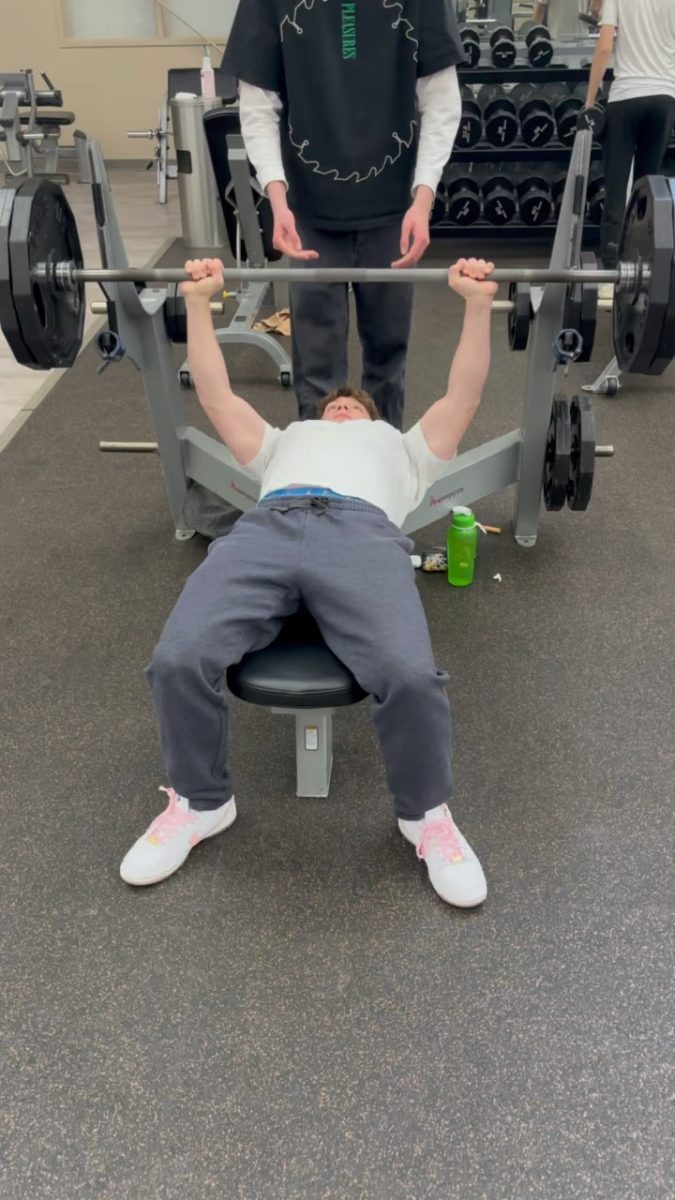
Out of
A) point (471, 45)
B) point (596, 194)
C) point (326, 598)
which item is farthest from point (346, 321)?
point (471, 45)

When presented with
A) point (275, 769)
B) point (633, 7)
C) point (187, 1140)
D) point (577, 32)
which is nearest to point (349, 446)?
point (275, 769)

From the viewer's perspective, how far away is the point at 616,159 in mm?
3715

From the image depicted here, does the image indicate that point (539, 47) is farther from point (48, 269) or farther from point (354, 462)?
point (354, 462)

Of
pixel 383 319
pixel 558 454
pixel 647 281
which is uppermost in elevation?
pixel 647 281

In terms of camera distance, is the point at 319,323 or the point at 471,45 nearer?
the point at 319,323

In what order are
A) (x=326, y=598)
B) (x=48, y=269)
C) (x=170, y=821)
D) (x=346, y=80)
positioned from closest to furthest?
(x=326, y=598) < (x=170, y=821) < (x=48, y=269) < (x=346, y=80)

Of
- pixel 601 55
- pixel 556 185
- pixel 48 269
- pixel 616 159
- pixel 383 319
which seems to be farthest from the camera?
pixel 556 185

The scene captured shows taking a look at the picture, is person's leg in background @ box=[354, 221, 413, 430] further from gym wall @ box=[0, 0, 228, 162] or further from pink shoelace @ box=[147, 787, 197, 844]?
gym wall @ box=[0, 0, 228, 162]

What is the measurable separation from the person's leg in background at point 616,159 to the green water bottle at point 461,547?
1827 mm

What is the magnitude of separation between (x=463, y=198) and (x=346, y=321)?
2.85m

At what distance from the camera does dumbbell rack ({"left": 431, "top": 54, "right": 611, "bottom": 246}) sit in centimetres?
452

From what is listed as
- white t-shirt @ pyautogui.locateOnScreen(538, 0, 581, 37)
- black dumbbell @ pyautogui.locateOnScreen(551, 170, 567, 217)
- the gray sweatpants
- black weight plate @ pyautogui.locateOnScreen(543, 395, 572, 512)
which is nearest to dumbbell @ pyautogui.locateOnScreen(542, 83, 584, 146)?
black dumbbell @ pyautogui.locateOnScreen(551, 170, 567, 217)

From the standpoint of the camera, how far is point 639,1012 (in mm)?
1290

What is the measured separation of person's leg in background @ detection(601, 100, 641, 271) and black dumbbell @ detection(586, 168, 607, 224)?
57cm
